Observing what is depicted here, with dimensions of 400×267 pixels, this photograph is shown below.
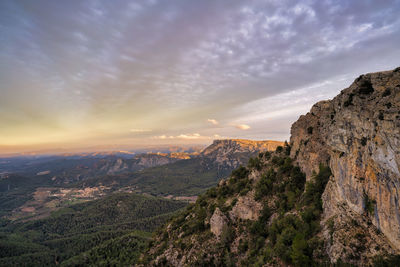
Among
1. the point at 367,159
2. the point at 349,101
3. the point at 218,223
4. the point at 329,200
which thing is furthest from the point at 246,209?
the point at 349,101

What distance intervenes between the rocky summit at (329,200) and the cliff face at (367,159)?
0.39 feet

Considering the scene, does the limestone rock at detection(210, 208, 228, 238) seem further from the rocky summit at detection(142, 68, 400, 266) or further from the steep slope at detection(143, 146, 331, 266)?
the rocky summit at detection(142, 68, 400, 266)

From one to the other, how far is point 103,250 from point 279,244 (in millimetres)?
149070

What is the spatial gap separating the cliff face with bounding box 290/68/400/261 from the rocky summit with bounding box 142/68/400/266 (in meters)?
0.12

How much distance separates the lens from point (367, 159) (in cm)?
2339

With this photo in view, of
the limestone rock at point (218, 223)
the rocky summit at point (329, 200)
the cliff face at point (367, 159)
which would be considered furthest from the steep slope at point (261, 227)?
the cliff face at point (367, 159)

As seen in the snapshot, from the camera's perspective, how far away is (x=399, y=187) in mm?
18500

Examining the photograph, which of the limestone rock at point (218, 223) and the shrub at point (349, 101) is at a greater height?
the shrub at point (349, 101)

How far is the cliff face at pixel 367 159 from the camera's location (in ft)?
64.0

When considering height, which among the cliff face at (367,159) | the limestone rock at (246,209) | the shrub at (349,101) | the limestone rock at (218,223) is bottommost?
the limestone rock at (218,223)

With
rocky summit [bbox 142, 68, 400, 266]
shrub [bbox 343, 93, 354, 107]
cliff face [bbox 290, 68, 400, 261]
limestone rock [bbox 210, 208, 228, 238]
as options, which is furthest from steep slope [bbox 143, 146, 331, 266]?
shrub [bbox 343, 93, 354, 107]

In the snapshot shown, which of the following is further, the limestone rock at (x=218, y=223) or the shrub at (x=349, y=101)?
the limestone rock at (x=218, y=223)

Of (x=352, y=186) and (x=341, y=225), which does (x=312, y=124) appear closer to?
(x=352, y=186)

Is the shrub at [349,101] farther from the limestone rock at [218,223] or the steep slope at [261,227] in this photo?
the limestone rock at [218,223]
